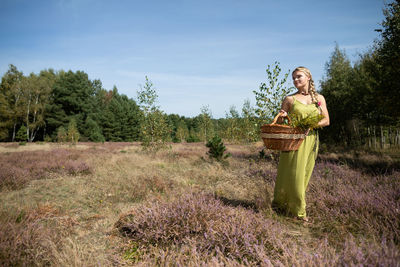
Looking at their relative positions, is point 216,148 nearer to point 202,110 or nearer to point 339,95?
point 339,95

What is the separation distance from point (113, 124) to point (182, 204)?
4291 cm

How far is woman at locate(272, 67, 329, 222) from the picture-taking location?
2770mm

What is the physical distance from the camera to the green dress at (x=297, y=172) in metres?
2.77

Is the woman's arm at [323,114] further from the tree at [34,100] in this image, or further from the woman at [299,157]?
the tree at [34,100]

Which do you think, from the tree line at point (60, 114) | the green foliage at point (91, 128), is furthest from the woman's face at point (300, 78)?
the green foliage at point (91, 128)

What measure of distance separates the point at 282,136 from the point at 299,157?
1.71 feet

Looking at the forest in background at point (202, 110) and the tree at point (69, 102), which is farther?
the tree at point (69, 102)

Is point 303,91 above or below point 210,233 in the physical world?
above

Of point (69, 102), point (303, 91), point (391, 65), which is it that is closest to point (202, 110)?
point (391, 65)

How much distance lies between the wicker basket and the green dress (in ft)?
0.70

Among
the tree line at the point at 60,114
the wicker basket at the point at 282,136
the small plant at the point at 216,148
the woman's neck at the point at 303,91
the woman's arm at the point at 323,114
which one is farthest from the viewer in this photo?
the tree line at the point at 60,114

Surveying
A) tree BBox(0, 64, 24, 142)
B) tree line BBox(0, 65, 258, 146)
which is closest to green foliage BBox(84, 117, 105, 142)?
tree line BBox(0, 65, 258, 146)

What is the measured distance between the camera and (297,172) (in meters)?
2.77

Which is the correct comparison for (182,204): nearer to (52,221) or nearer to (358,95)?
(52,221)
